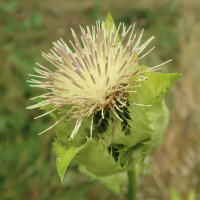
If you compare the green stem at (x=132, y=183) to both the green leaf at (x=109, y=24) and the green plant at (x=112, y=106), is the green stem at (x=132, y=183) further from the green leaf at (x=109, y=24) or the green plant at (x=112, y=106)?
the green leaf at (x=109, y=24)

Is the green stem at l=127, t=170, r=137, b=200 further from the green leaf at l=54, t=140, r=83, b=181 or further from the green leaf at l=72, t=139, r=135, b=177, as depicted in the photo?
the green leaf at l=54, t=140, r=83, b=181

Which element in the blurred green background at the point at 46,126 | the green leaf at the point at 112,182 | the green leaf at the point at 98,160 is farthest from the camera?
the blurred green background at the point at 46,126

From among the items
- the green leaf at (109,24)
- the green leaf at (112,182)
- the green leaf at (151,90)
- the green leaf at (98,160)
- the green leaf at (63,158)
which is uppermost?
the green leaf at (109,24)

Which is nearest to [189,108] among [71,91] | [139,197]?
[139,197]

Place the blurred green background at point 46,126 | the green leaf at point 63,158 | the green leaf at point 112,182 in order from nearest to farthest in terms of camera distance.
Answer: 1. the green leaf at point 63,158
2. the green leaf at point 112,182
3. the blurred green background at point 46,126

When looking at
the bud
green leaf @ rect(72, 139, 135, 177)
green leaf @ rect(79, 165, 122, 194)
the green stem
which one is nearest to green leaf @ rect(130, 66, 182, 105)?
the bud

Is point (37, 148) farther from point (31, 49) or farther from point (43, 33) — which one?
point (43, 33)

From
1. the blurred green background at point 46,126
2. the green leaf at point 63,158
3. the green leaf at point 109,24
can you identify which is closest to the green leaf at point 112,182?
the blurred green background at point 46,126

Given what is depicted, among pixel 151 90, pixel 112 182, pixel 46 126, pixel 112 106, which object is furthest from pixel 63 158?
pixel 46 126

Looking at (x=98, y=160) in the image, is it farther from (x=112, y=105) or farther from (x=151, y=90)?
(x=151, y=90)

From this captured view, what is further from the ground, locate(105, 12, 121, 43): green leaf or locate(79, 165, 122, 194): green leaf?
locate(105, 12, 121, 43): green leaf
